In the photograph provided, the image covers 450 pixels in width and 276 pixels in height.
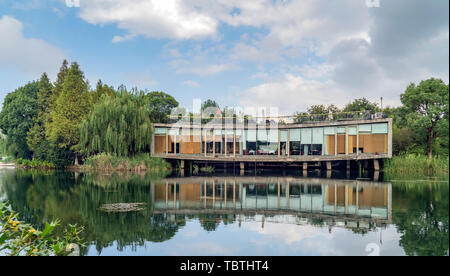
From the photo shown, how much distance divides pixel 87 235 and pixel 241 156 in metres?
21.0

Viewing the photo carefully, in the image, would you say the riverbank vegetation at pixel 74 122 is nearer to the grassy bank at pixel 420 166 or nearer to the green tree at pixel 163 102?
the green tree at pixel 163 102

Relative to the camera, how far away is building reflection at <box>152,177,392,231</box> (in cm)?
1010

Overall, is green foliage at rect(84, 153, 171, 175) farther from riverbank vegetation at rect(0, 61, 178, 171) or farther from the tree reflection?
the tree reflection

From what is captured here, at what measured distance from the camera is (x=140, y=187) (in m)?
16.5

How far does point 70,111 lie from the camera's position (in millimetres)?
29891

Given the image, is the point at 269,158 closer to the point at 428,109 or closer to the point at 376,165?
the point at 376,165

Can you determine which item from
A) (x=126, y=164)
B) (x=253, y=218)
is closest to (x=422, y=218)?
(x=253, y=218)

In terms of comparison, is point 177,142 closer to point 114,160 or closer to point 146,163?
point 146,163

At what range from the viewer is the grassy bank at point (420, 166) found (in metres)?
22.0

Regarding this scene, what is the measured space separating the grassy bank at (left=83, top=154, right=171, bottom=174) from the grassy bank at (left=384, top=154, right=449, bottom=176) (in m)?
17.6

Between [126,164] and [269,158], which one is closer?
[126,164]

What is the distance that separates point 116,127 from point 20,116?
47.3ft

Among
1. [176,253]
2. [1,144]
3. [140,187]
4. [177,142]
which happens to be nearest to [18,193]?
[140,187]

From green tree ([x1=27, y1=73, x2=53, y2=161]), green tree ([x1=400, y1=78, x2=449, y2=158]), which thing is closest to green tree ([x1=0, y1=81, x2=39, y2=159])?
green tree ([x1=27, y1=73, x2=53, y2=161])
